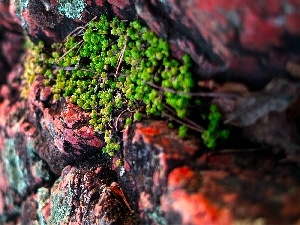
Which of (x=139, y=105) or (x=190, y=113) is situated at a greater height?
(x=139, y=105)

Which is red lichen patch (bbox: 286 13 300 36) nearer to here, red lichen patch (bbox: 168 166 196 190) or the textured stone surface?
the textured stone surface

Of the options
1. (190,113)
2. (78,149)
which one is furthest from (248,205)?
(78,149)

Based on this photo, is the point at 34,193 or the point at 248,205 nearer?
the point at 248,205

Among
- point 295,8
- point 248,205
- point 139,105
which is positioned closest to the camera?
point 295,8

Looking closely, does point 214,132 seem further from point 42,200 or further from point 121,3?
point 42,200

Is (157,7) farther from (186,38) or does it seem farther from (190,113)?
(190,113)

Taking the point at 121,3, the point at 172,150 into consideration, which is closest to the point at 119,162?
the point at 172,150

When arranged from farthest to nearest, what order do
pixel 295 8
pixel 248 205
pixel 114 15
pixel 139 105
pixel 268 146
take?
pixel 114 15
pixel 139 105
pixel 268 146
pixel 248 205
pixel 295 8

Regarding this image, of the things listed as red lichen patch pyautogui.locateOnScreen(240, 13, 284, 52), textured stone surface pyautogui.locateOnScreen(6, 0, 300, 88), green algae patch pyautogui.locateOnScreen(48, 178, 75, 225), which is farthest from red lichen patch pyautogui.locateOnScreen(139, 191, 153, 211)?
red lichen patch pyautogui.locateOnScreen(240, 13, 284, 52)
